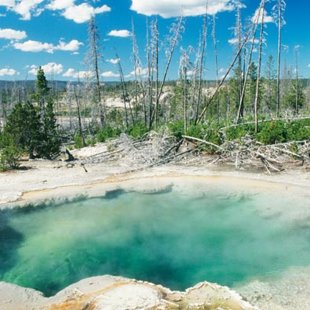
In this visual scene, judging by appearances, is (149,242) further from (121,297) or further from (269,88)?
(269,88)

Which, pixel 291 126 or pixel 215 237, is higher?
pixel 291 126

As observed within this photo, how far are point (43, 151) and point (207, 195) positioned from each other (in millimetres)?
10954

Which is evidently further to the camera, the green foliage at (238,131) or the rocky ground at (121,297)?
the green foliage at (238,131)

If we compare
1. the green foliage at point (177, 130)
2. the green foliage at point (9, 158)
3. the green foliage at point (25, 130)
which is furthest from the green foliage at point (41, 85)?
the green foliage at point (9, 158)

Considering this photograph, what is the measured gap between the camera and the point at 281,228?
11.8 metres

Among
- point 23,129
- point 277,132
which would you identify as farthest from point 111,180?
point 23,129

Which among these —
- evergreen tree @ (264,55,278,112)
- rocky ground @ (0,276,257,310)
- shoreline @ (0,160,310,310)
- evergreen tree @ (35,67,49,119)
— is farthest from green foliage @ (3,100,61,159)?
evergreen tree @ (264,55,278,112)

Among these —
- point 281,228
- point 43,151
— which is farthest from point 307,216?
point 43,151

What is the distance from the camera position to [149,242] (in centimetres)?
1141

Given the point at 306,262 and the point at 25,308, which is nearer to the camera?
the point at 25,308

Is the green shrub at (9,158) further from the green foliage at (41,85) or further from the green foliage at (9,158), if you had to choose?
the green foliage at (41,85)

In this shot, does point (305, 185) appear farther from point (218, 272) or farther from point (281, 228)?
point (218, 272)

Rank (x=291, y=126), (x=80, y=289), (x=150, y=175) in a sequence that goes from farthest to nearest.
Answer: (x=291, y=126) → (x=150, y=175) → (x=80, y=289)

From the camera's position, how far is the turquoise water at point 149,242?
31.6ft
